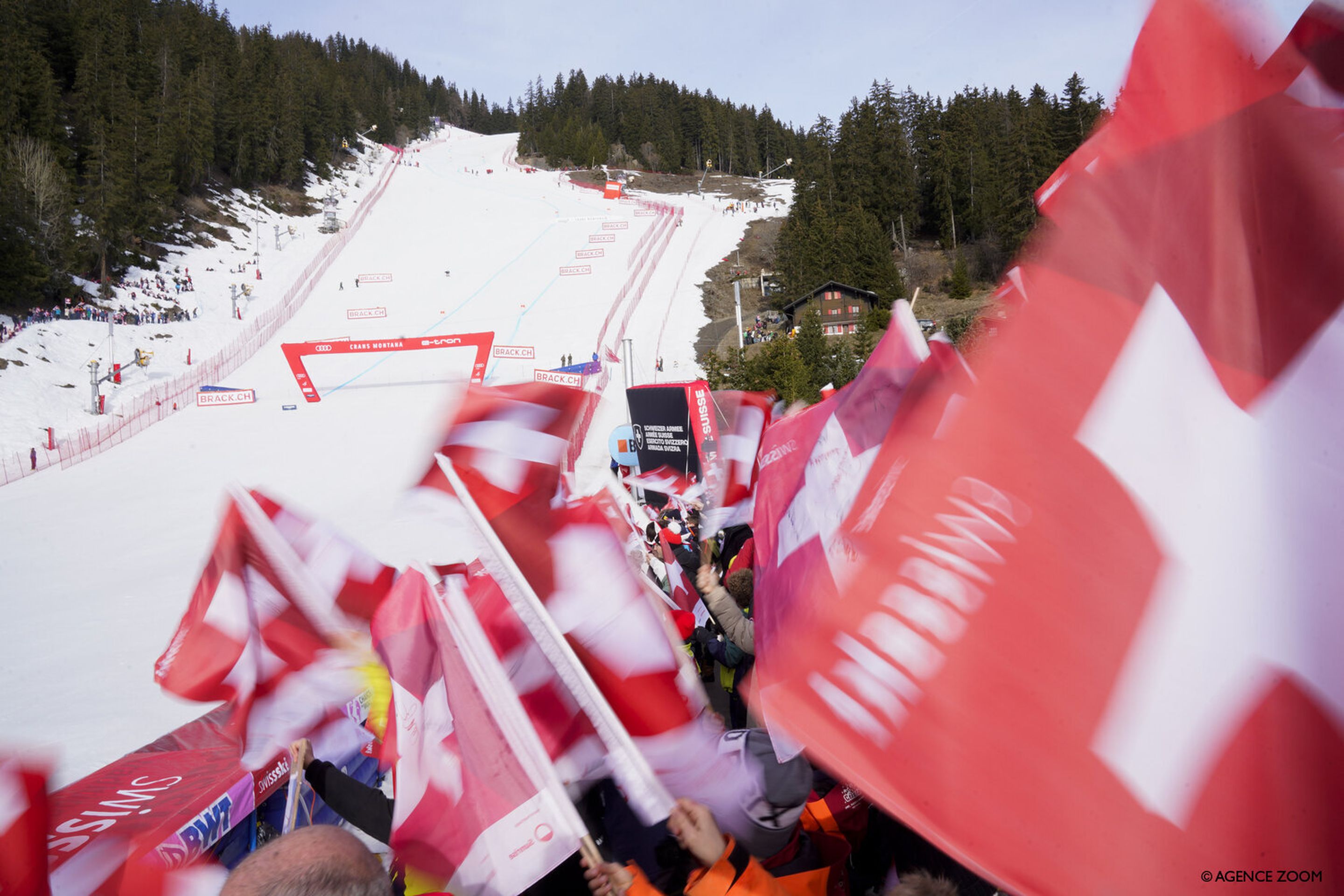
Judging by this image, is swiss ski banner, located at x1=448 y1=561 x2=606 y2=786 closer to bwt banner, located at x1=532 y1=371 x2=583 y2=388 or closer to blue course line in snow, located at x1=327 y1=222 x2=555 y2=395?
bwt banner, located at x1=532 y1=371 x2=583 y2=388

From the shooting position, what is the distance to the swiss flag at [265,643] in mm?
2900

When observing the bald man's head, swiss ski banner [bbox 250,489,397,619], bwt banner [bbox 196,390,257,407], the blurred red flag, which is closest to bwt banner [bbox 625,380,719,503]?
swiss ski banner [bbox 250,489,397,619]

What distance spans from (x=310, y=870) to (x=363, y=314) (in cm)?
3831

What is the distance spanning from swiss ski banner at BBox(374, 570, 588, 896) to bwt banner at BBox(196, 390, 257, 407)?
2383 centimetres

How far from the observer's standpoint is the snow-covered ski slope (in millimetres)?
7125

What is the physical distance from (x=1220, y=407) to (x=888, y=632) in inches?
25.7

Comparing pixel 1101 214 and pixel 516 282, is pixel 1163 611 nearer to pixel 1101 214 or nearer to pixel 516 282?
pixel 1101 214

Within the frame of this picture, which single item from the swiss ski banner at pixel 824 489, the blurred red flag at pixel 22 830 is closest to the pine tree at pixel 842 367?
the swiss ski banner at pixel 824 489

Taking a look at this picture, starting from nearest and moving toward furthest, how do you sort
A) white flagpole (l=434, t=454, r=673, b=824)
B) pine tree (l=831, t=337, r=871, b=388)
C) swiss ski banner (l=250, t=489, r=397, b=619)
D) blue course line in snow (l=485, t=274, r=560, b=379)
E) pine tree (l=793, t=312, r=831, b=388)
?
white flagpole (l=434, t=454, r=673, b=824) < swiss ski banner (l=250, t=489, r=397, b=619) < pine tree (l=831, t=337, r=871, b=388) < pine tree (l=793, t=312, r=831, b=388) < blue course line in snow (l=485, t=274, r=560, b=379)

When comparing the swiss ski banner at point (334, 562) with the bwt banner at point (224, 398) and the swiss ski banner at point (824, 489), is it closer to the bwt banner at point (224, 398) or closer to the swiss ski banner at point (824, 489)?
the swiss ski banner at point (824, 489)

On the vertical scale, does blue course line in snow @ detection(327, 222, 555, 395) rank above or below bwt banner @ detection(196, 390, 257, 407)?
above

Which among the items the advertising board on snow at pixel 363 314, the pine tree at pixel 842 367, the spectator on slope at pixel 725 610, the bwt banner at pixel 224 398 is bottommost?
the bwt banner at pixel 224 398

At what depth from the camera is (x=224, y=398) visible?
22922 millimetres

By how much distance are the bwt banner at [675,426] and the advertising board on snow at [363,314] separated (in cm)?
2849
